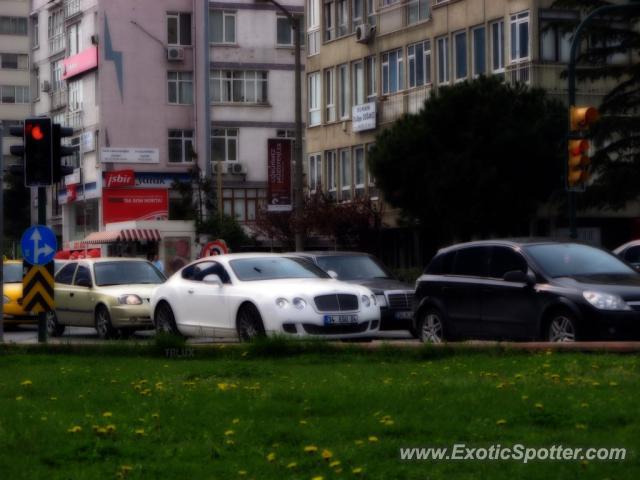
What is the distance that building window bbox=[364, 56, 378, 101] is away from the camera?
56.9m

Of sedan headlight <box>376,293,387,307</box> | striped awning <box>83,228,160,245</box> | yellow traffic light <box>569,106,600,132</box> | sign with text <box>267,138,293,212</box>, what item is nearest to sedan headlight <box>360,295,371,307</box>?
sedan headlight <box>376,293,387,307</box>

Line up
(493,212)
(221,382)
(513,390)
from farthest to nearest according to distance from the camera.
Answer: (493,212) → (221,382) → (513,390)

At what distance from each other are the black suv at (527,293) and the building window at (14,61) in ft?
295

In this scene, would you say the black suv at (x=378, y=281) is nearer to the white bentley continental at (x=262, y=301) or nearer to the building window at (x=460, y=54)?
the white bentley continental at (x=262, y=301)

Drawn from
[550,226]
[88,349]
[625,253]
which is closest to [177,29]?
[550,226]

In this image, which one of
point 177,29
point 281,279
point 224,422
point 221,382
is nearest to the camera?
point 224,422

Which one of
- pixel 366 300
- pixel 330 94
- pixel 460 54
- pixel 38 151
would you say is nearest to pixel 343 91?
pixel 330 94

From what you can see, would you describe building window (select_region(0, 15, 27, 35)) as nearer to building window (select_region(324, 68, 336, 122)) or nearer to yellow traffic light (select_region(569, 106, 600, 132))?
building window (select_region(324, 68, 336, 122))

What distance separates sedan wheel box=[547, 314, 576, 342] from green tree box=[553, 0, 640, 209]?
73.9 feet

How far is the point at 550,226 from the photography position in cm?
4847

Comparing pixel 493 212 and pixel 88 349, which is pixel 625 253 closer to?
pixel 88 349

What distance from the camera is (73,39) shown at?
82.6 meters

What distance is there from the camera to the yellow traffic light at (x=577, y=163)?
25156mm

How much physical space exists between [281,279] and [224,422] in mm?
12003
